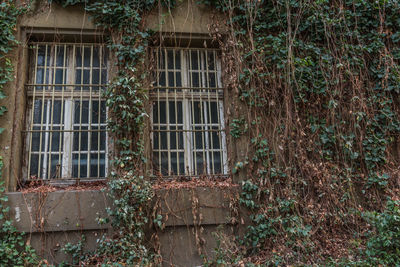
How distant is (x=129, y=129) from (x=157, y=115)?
20.6 inches

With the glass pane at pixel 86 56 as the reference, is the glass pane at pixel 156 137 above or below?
below

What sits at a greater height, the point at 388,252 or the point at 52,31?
the point at 52,31

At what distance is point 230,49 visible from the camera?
4.53 m

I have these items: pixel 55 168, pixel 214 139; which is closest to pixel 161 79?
pixel 214 139

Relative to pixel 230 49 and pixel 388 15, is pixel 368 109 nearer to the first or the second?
pixel 388 15

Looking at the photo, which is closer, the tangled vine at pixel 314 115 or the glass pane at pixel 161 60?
the tangled vine at pixel 314 115

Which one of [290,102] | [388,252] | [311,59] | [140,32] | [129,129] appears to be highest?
[140,32]

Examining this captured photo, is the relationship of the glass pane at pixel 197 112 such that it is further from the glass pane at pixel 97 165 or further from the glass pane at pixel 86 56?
the glass pane at pixel 86 56

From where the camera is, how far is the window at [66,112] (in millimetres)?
4137

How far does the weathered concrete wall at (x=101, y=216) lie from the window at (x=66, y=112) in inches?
15.1

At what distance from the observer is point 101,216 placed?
387 cm

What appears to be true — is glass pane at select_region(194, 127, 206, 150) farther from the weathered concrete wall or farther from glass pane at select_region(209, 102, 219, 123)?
the weathered concrete wall

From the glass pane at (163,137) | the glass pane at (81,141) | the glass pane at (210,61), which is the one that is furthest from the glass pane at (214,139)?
the glass pane at (81,141)

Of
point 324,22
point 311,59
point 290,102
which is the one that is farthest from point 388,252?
point 324,22
